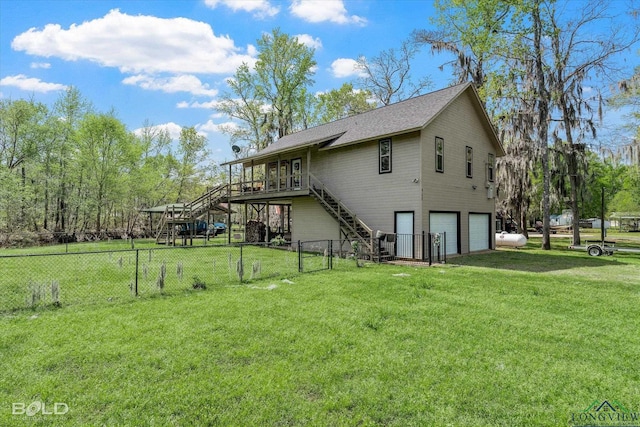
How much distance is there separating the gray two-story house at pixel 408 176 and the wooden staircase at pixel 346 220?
0.05 m

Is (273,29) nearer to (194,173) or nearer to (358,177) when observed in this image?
(194,173)

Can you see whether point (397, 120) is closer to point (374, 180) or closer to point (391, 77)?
point (374, 180)

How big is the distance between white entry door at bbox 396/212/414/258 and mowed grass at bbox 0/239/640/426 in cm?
623

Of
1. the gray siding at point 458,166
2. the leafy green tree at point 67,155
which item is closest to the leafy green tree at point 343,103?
the gray siding at point 458,166

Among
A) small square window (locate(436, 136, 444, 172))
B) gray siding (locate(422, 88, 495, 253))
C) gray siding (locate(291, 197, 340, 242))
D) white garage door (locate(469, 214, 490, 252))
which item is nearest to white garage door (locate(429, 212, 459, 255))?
gray siding (locate(422, 88, 495, 253))

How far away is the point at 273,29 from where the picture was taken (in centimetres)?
3092

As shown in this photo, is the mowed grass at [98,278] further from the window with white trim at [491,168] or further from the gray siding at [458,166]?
the window with white trim at [491,168]

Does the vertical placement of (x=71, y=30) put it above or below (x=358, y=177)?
above

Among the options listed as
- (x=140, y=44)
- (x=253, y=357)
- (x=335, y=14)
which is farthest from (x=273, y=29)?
(x=253, y=357)

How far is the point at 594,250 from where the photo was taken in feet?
48.9

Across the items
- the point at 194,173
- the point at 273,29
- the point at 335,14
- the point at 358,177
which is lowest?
the point at 358,177

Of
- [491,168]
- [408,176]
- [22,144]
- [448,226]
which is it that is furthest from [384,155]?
→ [22,144]

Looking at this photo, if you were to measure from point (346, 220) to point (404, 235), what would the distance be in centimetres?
279

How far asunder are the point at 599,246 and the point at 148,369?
18.0 m
